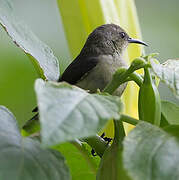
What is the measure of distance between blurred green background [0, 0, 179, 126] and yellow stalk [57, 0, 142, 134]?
324 millimetres

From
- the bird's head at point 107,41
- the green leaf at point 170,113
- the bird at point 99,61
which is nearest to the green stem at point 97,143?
the green leaf at point 170,113

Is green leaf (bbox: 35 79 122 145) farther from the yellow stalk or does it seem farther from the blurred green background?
the blurred green background

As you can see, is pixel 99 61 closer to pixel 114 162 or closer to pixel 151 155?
pixel 114 162

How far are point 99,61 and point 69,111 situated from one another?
0.95 metres

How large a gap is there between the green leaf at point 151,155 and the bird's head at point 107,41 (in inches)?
39.7

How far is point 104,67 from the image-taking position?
1.48 metres

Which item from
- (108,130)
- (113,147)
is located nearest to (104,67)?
(108,130)

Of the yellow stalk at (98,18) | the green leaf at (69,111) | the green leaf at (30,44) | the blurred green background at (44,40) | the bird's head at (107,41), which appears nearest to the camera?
the green leaf at (69,111)

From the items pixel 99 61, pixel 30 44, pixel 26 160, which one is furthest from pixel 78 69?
pixel 26 160

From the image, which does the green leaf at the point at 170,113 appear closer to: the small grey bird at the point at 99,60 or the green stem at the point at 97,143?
the green stem at the point at 97,143

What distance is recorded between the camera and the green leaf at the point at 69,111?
0.51 meters

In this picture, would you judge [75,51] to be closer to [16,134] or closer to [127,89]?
[127,89]

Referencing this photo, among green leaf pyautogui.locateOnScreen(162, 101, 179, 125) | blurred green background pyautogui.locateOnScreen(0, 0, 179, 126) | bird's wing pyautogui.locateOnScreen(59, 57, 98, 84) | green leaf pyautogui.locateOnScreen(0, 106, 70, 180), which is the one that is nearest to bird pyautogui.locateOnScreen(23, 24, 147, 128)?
bird's wing pyautogui.locateOnScreen(59, 57, 98, 84)

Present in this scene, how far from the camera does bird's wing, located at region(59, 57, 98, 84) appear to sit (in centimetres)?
137
